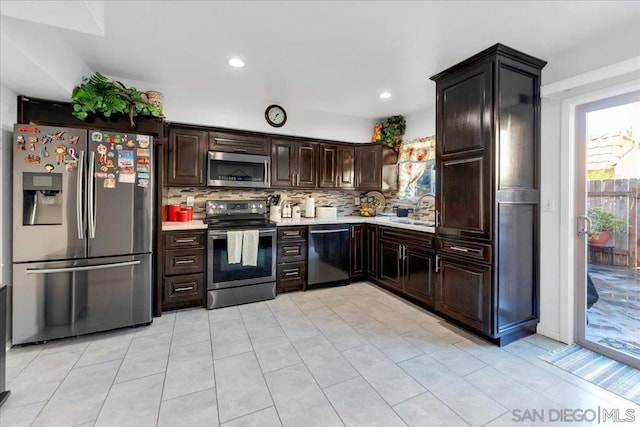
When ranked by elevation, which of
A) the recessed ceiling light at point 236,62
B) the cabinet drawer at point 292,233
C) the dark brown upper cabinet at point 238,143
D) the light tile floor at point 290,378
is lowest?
the light tile floor at point 290,378

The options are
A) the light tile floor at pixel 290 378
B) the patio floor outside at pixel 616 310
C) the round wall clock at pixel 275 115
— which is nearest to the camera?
the light tile floor at pixel 290 378

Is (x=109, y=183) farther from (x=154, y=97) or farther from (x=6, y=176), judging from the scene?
(x=154, y=97)

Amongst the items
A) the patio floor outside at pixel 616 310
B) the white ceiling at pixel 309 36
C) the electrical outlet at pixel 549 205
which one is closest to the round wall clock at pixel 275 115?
the white ceiling at pixel 309 36

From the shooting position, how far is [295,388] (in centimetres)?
181

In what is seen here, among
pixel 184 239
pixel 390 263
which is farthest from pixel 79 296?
pixel 390 263

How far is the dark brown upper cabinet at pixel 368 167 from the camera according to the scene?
4.39 metres

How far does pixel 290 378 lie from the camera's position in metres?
1.91

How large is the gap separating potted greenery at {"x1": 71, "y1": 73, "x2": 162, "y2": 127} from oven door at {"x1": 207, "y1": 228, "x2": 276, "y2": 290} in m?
1.37

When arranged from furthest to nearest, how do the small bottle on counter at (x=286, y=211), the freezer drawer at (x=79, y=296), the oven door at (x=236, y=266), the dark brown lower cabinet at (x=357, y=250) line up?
1. the small bottle on counter at (x=286, y=211)
2. the dark brown lower cabinet at (x=357, y=250)
3. the oven door at (x=236, y=266)
4. the freezer drawer at (x=79, y=296)

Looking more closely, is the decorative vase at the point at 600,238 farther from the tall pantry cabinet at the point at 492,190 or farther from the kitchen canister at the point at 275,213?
the kitchen canister at the point at 275,213

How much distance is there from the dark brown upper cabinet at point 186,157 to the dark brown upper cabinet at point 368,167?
2204 millimetres

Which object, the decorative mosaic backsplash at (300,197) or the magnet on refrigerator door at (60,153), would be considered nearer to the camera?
the magnet on refrigerator door at (60,153)

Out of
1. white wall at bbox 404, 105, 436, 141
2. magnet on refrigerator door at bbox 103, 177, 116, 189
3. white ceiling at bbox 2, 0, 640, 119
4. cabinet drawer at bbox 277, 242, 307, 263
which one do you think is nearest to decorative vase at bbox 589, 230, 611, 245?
white ceiling at bbox 2, 0, 640, 119

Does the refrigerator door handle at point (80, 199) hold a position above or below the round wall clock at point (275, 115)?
below
